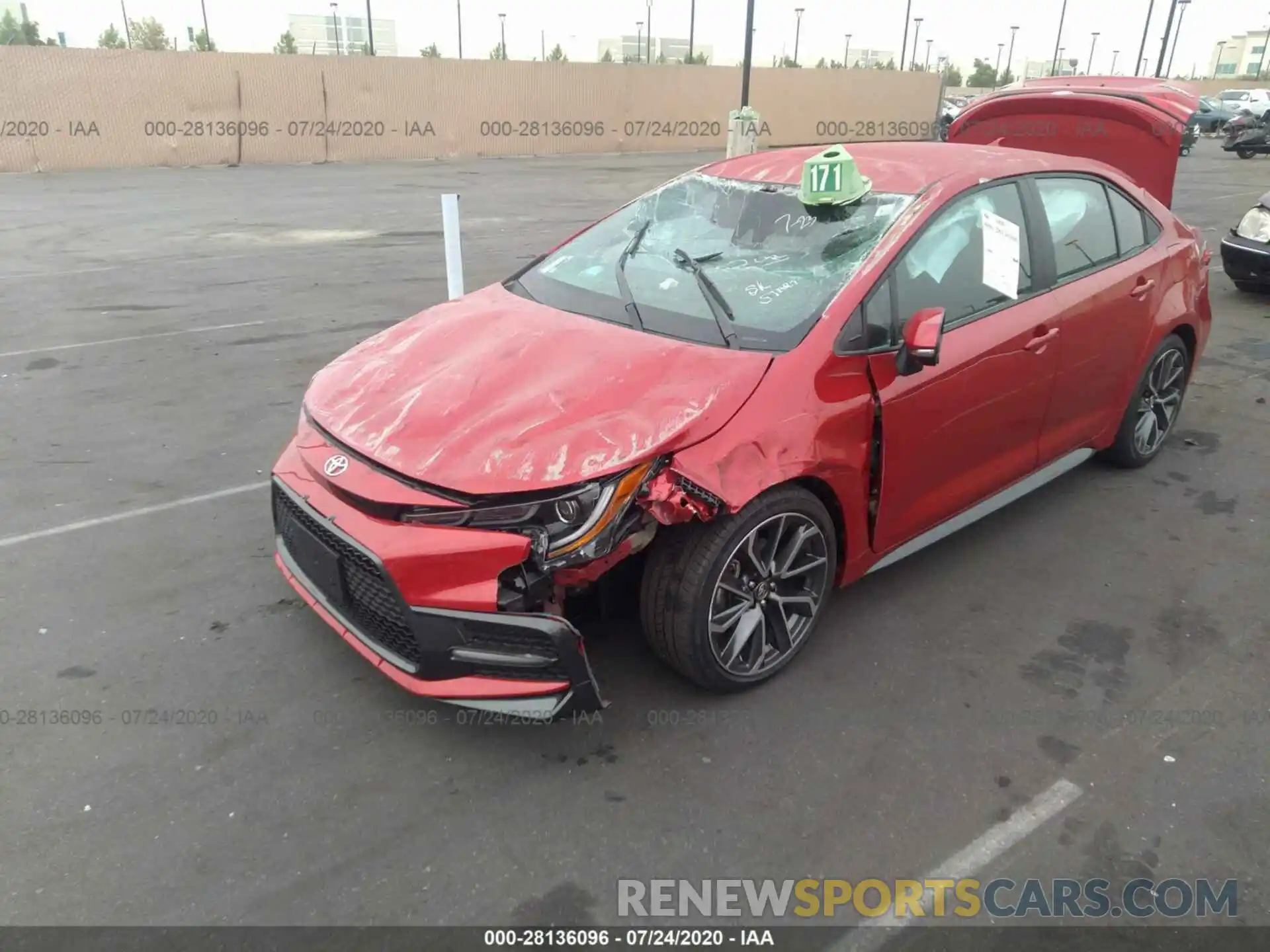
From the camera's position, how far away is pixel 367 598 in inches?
109

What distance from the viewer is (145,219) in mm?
14523

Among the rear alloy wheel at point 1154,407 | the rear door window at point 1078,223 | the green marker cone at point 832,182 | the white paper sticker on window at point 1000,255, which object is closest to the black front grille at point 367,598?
the green marker cone at point 832,182

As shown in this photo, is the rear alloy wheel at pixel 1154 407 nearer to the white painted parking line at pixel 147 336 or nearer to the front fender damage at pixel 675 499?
the front fender damage at pixel 675 499

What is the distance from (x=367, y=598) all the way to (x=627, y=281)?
1.64m

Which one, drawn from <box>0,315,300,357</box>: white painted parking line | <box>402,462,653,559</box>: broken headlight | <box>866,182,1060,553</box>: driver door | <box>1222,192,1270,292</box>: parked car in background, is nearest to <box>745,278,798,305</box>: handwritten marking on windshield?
<box>866,182,1060,553</box>: driver door

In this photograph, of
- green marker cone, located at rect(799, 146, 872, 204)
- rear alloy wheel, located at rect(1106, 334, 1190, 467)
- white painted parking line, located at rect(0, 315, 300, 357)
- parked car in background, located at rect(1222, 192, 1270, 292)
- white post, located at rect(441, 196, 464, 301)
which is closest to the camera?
green marker cone, located at rect(799, 146, 872, 204)

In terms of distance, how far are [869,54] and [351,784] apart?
107m

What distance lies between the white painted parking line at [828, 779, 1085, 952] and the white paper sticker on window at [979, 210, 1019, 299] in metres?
1.93

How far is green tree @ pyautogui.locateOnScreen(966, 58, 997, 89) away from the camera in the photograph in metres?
86.4

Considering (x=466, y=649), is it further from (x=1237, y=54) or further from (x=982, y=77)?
(x=1237, y=54)

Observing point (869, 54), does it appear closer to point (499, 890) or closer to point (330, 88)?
point (330, 88)

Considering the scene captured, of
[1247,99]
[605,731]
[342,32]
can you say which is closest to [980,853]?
[605,731]

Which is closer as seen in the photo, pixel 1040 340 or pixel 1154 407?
pixel 1040 340

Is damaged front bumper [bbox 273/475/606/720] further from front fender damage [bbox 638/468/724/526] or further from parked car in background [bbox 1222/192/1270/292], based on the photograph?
parked car in background [bbox 1222/192/1270/292]
